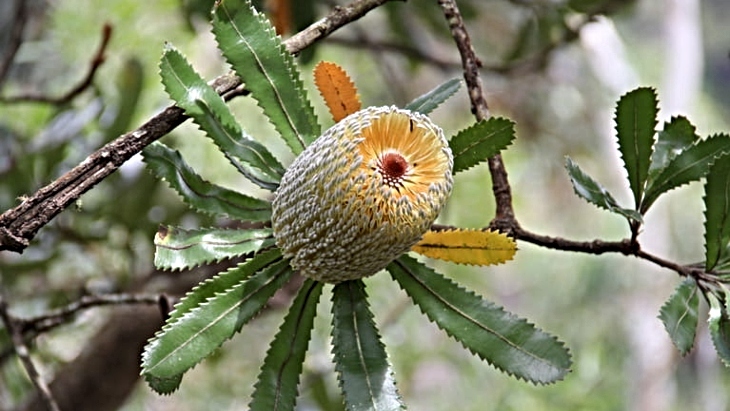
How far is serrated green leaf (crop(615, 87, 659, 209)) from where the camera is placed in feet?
1.90

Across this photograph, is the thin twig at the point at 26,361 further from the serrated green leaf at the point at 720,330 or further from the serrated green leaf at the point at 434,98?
the serrated green leaf at the point at 720,330

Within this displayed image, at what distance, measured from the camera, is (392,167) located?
1.65 ft

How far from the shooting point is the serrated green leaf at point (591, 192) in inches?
22.0

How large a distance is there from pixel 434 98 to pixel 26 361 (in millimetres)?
480

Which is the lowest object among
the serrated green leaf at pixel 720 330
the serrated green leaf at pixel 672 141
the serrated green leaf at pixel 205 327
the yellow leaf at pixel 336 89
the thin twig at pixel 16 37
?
the serrated green leaf at pixel 205 327

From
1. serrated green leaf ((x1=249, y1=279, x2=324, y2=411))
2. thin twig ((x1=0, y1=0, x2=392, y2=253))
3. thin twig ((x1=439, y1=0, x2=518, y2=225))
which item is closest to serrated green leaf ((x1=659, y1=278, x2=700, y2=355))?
thin twig ((x1=439, y1=0, x2=518, y2=225))

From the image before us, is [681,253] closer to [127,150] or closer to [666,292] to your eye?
[666,292]

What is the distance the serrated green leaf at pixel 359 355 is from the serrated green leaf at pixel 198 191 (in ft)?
0.28

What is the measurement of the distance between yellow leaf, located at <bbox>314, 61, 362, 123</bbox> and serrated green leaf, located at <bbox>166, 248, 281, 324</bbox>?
0.11 m

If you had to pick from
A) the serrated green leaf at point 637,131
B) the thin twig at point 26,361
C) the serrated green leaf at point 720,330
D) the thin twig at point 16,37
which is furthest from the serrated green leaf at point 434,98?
the thin twig at point 16,37

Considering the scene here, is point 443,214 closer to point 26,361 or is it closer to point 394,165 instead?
point 26,361

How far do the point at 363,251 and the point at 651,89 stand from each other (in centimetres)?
23

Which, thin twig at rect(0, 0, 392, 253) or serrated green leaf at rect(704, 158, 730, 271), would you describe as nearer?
thin twig at rect(0, 0, 392, 253)

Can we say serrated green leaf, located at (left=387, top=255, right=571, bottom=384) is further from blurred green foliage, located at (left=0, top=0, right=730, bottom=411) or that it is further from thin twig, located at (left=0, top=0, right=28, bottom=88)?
thin twig, located at (left=0, top=0, right=28, bottom=88)
